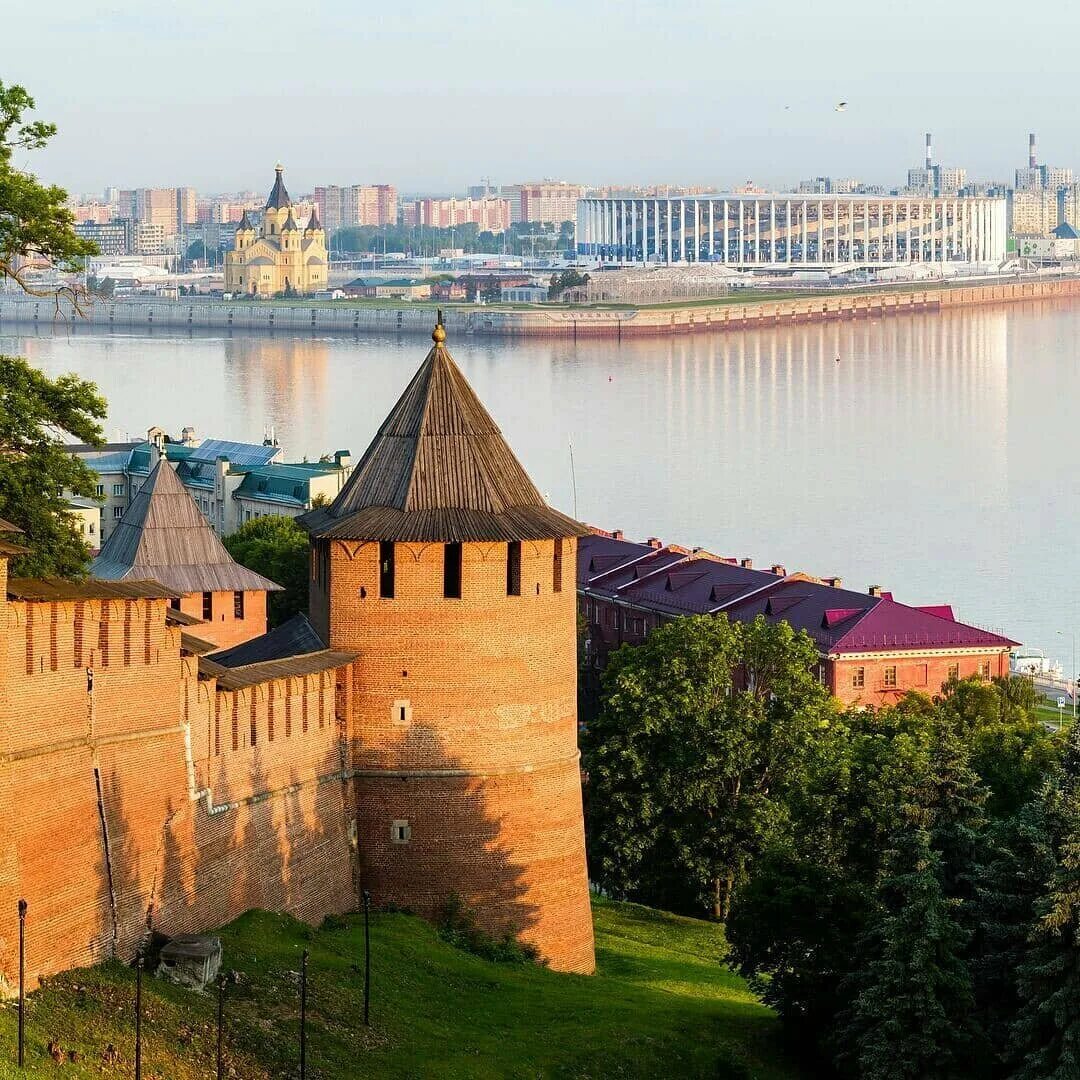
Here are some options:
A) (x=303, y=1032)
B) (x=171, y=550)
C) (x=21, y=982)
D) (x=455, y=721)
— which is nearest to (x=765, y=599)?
(x=171, y=550)

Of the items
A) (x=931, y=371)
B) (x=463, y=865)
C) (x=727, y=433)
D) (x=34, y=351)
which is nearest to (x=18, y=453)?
(x=463, y=865)

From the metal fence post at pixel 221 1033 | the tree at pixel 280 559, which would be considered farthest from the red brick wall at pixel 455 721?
the tree at pixel 280 559

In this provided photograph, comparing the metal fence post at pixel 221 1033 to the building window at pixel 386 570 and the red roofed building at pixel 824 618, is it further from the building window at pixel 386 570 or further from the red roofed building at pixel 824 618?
the red roofed building at pixel 824 618

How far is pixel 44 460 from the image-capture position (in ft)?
62.8

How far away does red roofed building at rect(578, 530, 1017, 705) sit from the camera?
42.3 m

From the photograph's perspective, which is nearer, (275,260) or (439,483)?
(439,483)

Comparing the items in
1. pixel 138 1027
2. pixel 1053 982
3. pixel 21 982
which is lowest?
pixel 1053 982

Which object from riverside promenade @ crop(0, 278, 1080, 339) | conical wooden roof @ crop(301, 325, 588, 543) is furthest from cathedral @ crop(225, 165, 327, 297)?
conical wooden roof @ crop(301, 325, 588, 543)

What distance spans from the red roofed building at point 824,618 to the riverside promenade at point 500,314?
108 metres

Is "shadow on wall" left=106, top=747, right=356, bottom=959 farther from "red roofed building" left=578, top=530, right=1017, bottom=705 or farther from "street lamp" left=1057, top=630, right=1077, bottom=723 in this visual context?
"red roofed building" left=578, top=530, right=1017, bottom=705

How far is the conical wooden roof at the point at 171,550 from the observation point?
2895 cm

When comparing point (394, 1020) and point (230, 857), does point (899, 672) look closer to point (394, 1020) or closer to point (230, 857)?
point (230, 857)

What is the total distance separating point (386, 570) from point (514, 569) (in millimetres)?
962

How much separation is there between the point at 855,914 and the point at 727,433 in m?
69.6
